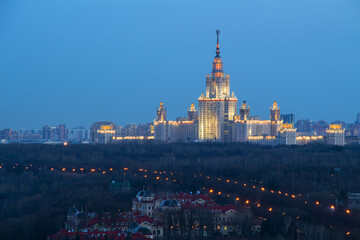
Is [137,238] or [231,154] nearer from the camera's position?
[137,238]

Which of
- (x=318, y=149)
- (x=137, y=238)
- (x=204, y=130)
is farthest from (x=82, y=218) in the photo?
(x=204, y=130)

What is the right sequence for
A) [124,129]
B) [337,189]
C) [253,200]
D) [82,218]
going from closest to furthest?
[82,218] → [253,200] → [337,189] → [124,129]

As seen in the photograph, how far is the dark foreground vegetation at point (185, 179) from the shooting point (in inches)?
1991

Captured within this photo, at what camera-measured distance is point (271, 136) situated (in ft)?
394

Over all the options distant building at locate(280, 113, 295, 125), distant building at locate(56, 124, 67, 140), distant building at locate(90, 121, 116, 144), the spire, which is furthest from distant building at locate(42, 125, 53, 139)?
the spire

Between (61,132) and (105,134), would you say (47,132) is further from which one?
(105,134)

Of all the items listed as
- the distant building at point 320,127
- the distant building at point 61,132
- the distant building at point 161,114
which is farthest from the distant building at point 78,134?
the distant building at point 161,114

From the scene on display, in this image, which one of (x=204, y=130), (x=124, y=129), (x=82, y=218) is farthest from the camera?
(x=124, y=129)

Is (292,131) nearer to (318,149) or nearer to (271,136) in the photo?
(271,136)

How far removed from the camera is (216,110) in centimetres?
11756

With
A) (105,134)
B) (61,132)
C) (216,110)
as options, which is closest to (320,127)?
(105,134)

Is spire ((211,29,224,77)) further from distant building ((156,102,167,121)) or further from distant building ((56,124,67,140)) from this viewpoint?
distant building ((56,124,67,140))

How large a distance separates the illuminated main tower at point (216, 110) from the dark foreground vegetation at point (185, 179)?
742cm

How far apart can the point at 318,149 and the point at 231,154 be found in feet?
30.9
